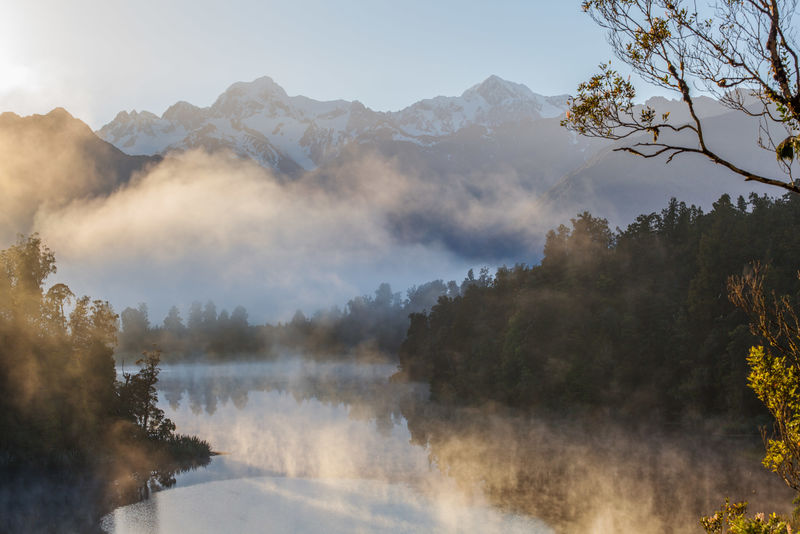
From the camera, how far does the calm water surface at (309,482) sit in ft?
113

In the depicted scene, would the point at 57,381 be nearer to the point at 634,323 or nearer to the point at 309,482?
the point at 309,482

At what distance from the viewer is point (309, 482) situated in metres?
44.2

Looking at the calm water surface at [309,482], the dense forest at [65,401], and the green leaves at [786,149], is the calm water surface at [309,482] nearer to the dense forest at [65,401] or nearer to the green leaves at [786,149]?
the dense forest at [65,401]

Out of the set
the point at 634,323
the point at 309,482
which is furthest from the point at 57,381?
the point at 634,323

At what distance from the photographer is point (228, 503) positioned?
3816cm

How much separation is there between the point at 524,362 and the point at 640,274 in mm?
18133

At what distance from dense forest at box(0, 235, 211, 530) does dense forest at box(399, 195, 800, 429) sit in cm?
4019

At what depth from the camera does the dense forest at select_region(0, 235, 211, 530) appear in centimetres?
4141

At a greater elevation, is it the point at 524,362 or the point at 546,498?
the point at 524,362

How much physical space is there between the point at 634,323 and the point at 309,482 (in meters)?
41.0

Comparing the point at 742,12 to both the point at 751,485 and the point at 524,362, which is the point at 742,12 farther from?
the point at 524,362

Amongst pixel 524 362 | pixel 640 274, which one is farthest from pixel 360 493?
pixel 640 274

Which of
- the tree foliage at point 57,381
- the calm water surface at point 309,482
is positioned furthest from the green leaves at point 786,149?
the tree foliage at point 57,381

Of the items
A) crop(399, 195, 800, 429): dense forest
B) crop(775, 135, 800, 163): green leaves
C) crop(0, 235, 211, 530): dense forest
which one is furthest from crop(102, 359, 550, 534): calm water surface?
crop(775, 135, 800, 163): green leaves
